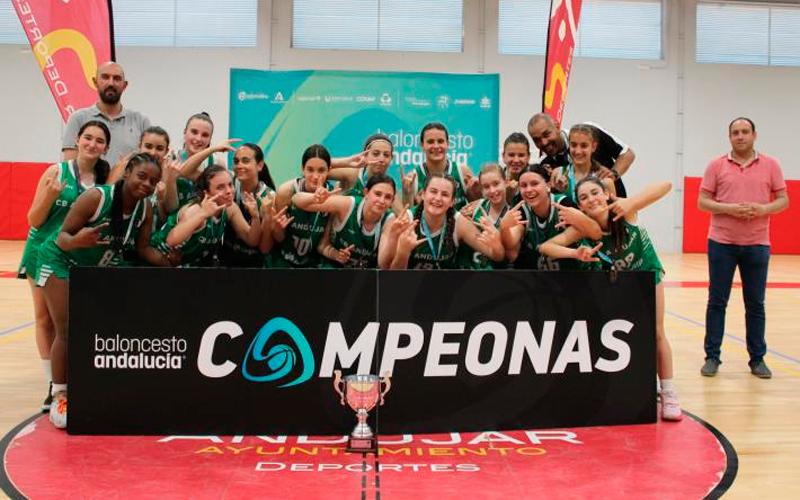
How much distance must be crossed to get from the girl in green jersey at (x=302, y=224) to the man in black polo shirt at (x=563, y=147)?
1.48 meters

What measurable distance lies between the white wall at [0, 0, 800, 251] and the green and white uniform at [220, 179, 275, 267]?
40.1ft

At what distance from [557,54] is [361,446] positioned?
19.8ft

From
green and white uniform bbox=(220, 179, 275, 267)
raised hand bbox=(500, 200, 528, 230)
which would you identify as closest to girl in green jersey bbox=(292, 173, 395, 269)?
green and white uniform bbox=(220, 179, 275, 267)

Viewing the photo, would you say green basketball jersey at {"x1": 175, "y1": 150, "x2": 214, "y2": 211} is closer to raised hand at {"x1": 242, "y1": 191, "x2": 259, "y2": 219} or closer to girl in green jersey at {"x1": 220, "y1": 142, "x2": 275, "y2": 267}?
girl in green jersey at {"x1": 220, "y1": 142, "x2": 275, "y2": 267}

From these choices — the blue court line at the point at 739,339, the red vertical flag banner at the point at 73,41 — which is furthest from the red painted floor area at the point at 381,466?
the red vertical flag banner at the point at 73,41

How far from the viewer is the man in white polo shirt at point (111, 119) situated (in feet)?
15.5

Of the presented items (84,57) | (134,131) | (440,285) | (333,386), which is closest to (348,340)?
(333,386)

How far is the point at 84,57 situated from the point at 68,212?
2.72 metres

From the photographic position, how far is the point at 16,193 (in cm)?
1686

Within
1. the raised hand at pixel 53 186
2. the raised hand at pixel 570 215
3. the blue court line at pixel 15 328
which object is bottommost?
the blue court line at pixel 15 328

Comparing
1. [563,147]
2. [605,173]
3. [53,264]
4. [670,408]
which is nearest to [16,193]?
[53,264]

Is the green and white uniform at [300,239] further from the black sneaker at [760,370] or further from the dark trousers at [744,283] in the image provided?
the black sneaker at [760,370]

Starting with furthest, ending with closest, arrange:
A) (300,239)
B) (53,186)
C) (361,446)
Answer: (300,239), (53,186), (361,446)

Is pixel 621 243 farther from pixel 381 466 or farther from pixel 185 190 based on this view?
pixel 185 190
